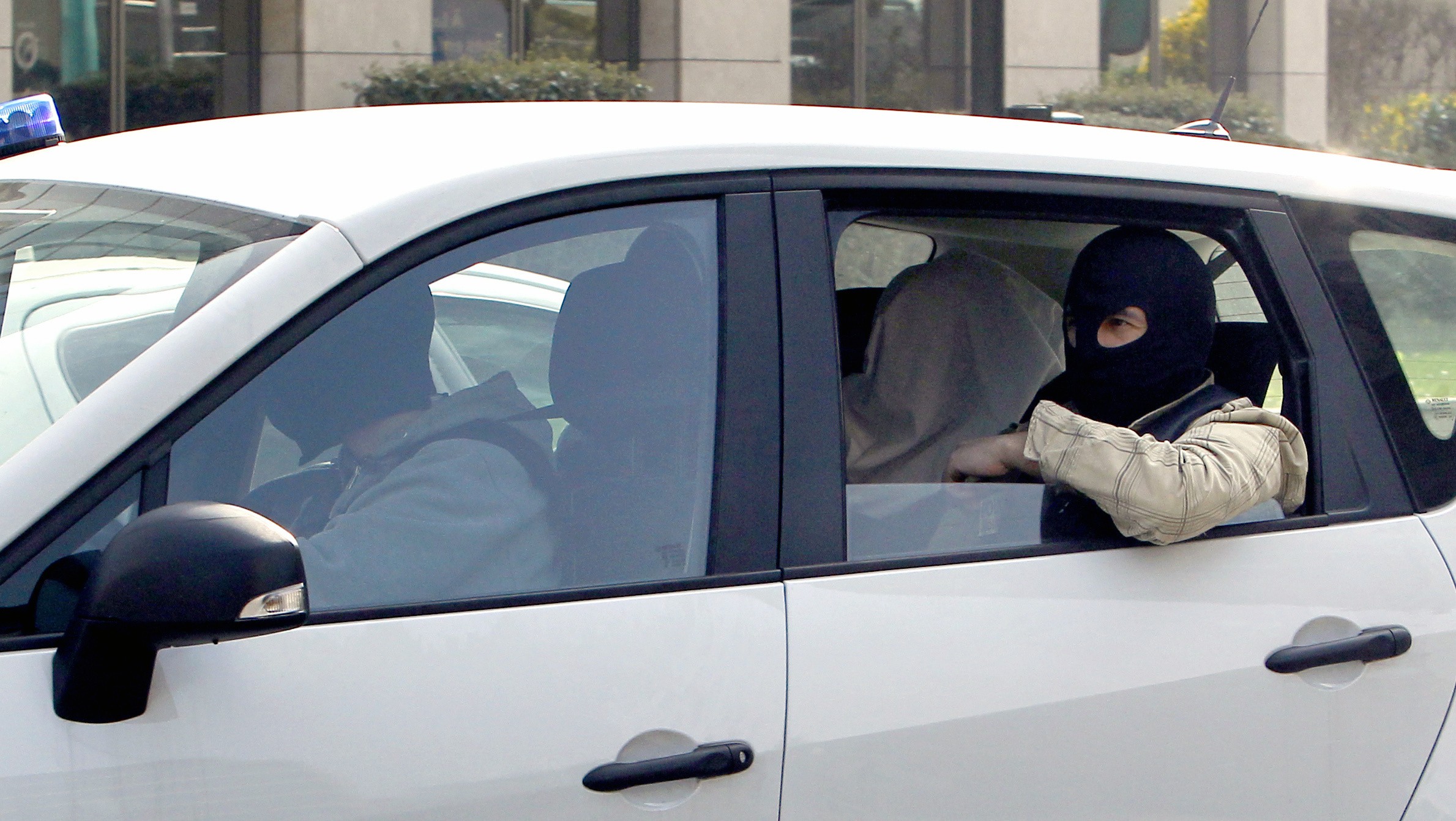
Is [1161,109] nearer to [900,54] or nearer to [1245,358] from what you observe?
[900,54]

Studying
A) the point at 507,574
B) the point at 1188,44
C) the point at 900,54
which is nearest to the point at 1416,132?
the point at 1188,44

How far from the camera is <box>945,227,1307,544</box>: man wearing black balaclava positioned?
2092 millimetres

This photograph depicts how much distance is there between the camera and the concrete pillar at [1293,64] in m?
16.7

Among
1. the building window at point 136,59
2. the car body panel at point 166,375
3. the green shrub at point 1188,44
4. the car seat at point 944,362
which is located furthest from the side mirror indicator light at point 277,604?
the green shrub at point 1188,44

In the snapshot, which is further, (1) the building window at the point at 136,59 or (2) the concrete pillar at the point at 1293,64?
(2) the concrete pillar at the point at 1293,64

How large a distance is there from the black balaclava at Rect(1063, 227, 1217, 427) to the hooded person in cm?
95

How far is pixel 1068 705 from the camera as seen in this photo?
6.51ft

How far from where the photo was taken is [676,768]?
176 cm

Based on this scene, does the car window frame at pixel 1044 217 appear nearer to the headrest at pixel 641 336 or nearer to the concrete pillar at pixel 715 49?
the headrest at pixel 641 336

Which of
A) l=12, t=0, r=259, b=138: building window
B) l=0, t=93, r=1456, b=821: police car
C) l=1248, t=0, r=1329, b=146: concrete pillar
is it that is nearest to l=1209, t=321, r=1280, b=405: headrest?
l=0, t=93, r=1456, b=821: police car

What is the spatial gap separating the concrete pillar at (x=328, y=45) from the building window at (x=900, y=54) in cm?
412

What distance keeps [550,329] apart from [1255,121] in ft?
47.6

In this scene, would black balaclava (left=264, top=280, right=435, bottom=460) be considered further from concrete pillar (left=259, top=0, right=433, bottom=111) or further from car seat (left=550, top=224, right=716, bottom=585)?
concrete pillar (left=259, top=0, right=433, bottom=111)

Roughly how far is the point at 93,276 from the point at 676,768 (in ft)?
3.27
